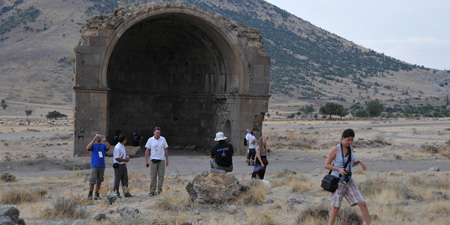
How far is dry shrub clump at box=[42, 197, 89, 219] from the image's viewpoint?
31.0ft

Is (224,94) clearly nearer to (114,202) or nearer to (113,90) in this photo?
(113,90)

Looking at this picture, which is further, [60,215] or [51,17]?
[51,17]

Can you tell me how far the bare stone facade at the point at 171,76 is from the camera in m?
21.2

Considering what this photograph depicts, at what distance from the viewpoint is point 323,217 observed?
29.4 ft

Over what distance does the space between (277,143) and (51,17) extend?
8987cm

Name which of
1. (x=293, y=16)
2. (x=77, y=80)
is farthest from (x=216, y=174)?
(x=293, y=16)

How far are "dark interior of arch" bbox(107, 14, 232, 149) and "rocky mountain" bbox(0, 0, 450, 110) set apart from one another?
56.7 meters

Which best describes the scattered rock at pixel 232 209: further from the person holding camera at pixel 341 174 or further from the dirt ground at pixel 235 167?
the person holding camera at pixel 341 174

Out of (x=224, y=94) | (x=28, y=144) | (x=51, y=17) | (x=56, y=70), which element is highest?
(x=51, y=17)

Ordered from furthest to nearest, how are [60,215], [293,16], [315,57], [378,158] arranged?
[293,16] → [315,57] → [378,158] → [60,215]

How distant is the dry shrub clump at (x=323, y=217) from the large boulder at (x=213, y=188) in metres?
2.02

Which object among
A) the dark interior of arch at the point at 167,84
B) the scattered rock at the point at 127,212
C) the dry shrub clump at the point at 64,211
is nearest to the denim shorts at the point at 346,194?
the scattered rock at the point at 127,212

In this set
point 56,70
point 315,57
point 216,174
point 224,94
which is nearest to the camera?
point 216,174

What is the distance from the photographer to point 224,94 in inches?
971
